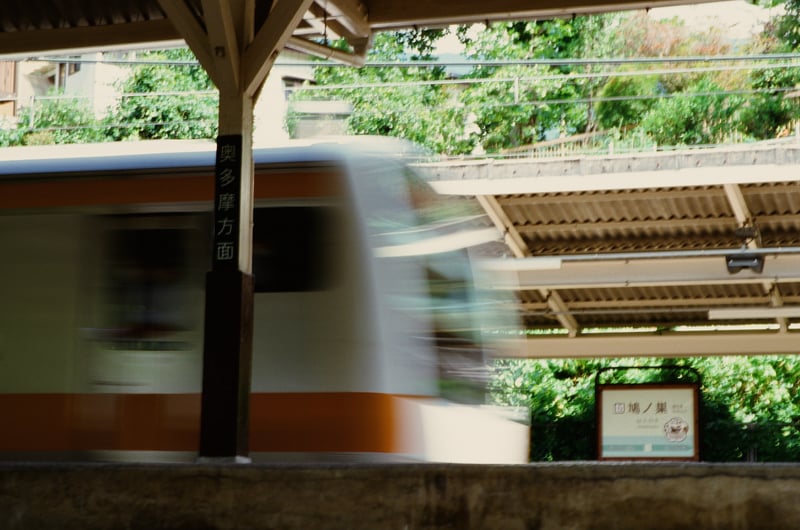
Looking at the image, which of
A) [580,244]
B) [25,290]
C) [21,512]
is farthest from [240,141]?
[580,244]

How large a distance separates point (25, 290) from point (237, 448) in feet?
9.15

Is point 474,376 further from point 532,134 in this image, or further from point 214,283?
point 532,134

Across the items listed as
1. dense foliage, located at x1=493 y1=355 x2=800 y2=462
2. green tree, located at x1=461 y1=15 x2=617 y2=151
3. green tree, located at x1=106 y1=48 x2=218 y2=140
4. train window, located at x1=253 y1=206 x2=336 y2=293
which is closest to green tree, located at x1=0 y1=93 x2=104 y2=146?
green tree, located at x1=106 y1=48 x2=218 y2=140

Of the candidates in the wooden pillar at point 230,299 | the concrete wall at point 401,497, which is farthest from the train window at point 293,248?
the concrete wall at point 401,497

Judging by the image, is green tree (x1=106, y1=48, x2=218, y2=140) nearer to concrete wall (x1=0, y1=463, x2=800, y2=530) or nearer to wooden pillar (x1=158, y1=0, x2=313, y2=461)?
wooden pillar (x1=158, y1=0, x2=313, y2=461)

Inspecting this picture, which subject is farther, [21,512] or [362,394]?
[362,394]

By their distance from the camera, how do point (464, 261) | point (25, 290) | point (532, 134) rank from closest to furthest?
1. point (25, 290)
2. point (464, 261)
3. point (532, 134)

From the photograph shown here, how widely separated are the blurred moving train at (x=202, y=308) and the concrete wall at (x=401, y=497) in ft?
10.9

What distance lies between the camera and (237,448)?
28.6 ft

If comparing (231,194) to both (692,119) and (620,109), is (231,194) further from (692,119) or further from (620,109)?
(620,109)

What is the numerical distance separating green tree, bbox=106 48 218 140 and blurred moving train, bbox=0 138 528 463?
82.2 feet

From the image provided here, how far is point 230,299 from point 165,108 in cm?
2817

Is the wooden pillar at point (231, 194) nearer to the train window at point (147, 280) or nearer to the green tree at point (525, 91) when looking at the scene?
the train window at point (147, 280)

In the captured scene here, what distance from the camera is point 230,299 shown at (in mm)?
8875
